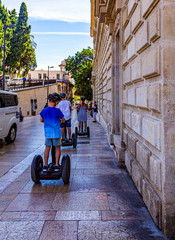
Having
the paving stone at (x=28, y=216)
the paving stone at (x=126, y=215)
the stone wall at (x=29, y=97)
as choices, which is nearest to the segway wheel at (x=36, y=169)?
the paving stone at (x=28, y=216)

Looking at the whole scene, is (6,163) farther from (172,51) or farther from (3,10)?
(3,10)

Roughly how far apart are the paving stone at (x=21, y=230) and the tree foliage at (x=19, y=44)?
41.8 meters

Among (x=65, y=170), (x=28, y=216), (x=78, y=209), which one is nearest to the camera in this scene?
(x=28, y=216)

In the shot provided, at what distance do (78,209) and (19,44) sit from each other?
44.5 m

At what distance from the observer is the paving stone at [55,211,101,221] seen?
3304 mm

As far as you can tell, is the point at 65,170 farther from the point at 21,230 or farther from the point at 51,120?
the point at 21,230

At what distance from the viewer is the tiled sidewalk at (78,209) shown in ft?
9.66

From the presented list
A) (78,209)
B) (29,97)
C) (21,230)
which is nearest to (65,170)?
(78,209)

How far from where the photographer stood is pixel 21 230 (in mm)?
3031

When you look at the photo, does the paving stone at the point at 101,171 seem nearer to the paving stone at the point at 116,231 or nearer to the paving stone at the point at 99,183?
the paving stone at the point at 99,183

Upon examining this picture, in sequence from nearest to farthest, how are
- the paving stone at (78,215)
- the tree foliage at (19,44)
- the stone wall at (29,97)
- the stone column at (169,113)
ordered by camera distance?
the stone column at (169,113) → the paving stone at (78,215) → the stone wall at (29,97) → the tree foliage at (19,44)

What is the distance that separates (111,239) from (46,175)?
1957mm

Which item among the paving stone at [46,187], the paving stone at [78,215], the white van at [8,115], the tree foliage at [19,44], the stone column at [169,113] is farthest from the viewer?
the tree foliage at [19,44]

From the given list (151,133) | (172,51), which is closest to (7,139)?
(151,133)
